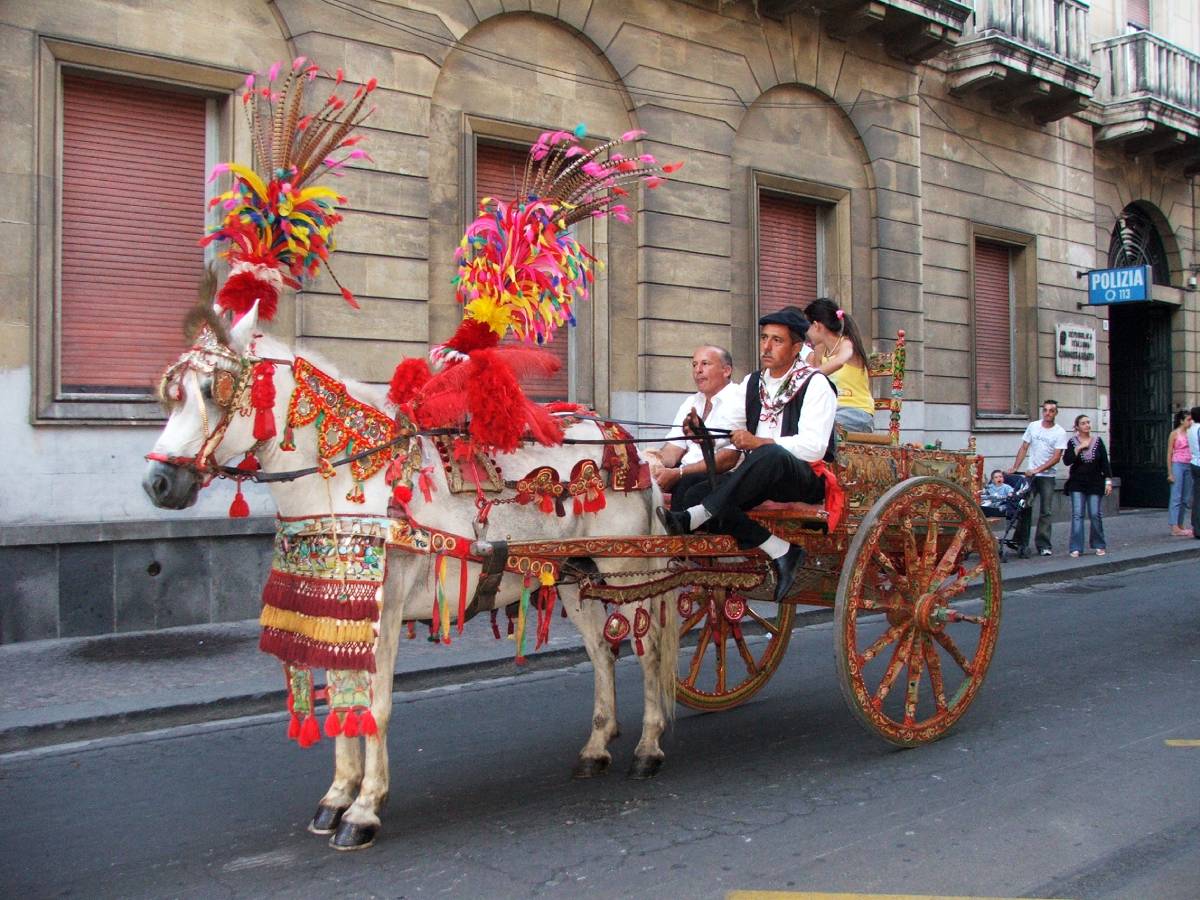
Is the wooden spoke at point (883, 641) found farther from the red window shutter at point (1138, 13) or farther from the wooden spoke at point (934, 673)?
the red window shutter at point (1138, 13)

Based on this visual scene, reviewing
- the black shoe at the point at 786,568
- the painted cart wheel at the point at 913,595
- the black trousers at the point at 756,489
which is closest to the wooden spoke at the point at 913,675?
the painted cart wheel at the point at 913,595

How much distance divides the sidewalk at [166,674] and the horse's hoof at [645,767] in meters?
2.71

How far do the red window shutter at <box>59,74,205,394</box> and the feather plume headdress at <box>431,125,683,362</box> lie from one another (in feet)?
18.5

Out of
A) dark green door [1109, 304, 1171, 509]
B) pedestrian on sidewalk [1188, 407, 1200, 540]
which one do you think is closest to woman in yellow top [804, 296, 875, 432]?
pedestrian on sidewalk [1188, 407, 1200, 540]

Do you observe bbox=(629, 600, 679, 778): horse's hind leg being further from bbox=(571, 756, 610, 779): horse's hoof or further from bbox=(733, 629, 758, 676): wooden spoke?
bbox=(733, 629, 758, 676): wooden spoke

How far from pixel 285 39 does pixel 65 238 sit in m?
2.77

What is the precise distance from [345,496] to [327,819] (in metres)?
1.33

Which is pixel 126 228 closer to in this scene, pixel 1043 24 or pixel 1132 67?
pixel 1043 24

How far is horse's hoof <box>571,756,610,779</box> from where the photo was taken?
5.29 m

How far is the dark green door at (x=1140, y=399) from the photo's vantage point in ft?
69.2

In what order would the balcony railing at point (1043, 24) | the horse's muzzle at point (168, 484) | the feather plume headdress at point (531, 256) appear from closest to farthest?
the horse's muzzle at point (168, 484), the feather plume headdress at point (531, 256), the balcony railing at point (1043, 24)

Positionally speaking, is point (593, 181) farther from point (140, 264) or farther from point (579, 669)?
point (140, 264)

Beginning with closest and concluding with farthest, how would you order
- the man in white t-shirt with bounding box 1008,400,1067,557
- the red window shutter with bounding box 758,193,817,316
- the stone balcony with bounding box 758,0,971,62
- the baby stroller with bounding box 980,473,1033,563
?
the baby stroller with bounding box 980,473,1033,563
the man in white t-shirt with bounding box 1008,400,1067,557
the stone balcony with bounding box 758,0,971,62
the red window shutter with bounding box 758,193,817,316

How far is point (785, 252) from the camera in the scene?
49.0 ft
